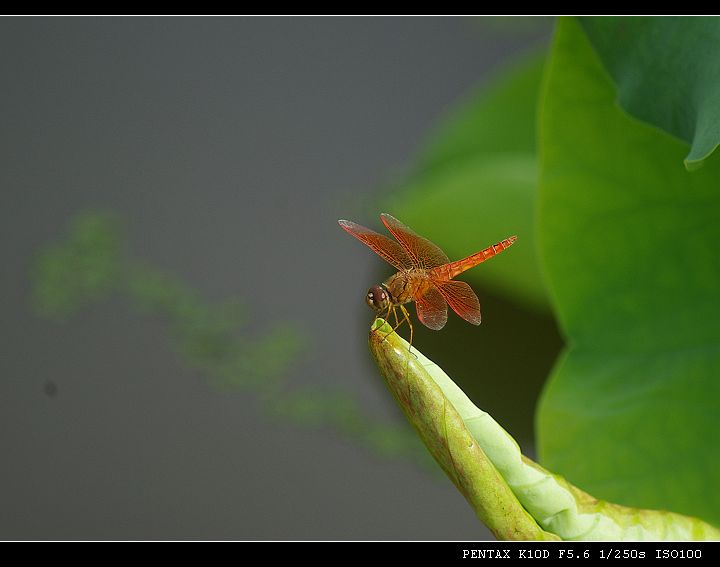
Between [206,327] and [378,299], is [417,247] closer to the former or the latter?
[378,299]

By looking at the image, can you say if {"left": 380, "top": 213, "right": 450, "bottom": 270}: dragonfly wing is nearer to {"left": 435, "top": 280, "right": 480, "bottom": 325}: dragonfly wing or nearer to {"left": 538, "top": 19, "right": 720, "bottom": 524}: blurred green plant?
{"left": 435, "top": 280, "right": 480, "bottom": 325}: dragonfly wing

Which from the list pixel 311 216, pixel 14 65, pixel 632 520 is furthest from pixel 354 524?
pixel 14 65

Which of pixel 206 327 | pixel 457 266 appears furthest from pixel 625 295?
pixel 206 327

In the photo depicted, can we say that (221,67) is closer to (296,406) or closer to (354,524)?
(296,406)

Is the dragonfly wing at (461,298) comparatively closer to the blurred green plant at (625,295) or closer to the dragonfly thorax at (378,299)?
the dragonfly thorax at (378,299)
